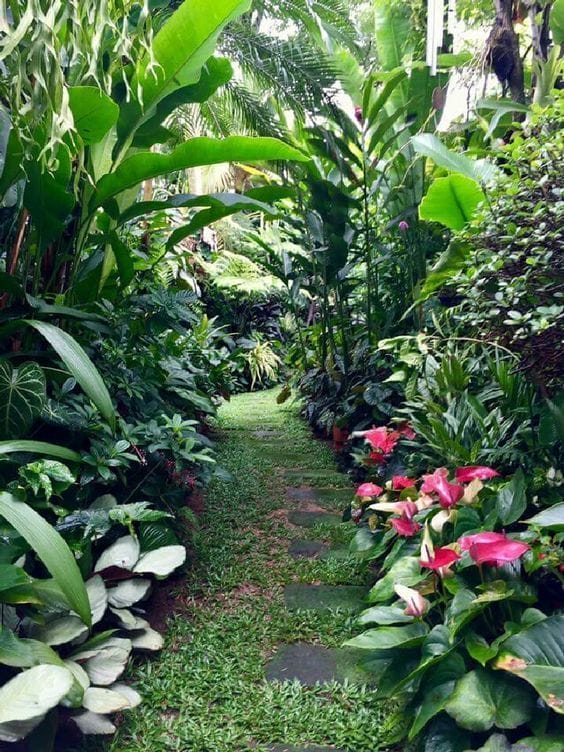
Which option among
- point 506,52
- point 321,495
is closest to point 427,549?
point 321,495

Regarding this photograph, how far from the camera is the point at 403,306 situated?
3105mm

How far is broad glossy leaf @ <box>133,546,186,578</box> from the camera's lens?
1388 mm

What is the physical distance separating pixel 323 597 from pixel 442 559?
2.03 ft

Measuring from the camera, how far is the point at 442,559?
1186 millimetres

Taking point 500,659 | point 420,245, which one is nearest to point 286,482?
point 420,245

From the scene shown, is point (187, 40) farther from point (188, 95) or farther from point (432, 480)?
point (432, 480)

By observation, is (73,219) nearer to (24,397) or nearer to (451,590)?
(24,397)

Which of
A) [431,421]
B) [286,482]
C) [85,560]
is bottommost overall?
[286,482]

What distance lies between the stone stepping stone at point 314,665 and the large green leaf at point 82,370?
76 centimetres

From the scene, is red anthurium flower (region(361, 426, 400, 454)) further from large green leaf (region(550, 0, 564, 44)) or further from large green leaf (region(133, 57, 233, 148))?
large green leaf (region(550, 0, 564, 44))

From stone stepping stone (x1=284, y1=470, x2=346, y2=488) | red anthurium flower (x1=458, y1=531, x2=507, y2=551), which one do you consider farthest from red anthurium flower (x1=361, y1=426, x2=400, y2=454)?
red anthurium flower (x1=458, y1=531, x2=507, y2=551)

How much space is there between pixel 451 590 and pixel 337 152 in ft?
8.35

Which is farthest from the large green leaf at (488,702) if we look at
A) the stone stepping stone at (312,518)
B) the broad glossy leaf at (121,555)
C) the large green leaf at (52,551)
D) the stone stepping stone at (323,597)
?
A: the stone stepping stone at (312,518)

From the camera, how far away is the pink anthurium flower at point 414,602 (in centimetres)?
118
